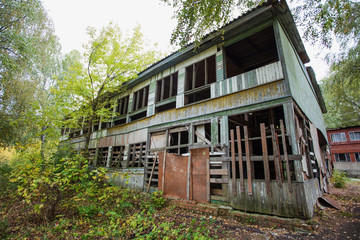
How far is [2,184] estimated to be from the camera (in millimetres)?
9086

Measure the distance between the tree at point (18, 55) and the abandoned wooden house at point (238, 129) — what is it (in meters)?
7.19

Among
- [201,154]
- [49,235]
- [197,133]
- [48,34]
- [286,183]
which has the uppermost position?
[48,34]

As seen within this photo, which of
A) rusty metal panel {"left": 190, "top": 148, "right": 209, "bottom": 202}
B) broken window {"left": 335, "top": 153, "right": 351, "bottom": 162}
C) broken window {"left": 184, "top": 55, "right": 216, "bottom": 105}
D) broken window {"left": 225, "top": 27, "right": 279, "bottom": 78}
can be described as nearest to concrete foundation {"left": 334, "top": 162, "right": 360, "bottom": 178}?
broken window {"left": 335, "top": 153, "right": 351, "bottom": 162}

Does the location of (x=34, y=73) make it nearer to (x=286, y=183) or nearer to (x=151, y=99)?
(x=151, y=99)

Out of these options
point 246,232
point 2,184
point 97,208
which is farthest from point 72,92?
point 246,232

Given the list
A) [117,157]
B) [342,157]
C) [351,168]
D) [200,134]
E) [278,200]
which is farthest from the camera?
[342,157]

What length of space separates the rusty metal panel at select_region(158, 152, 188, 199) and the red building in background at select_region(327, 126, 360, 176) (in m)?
29.8

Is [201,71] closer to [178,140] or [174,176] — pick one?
[178,140]

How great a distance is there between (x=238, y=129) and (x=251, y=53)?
6220 mm

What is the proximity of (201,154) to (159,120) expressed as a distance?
171 inches

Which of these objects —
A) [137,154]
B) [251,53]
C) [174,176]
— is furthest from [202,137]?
[251,53]

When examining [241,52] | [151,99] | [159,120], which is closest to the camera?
[241,52]

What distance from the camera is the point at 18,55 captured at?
10953mm

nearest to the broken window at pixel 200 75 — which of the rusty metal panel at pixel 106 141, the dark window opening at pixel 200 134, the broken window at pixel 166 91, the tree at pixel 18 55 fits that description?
the broken window at pixel 166 91
